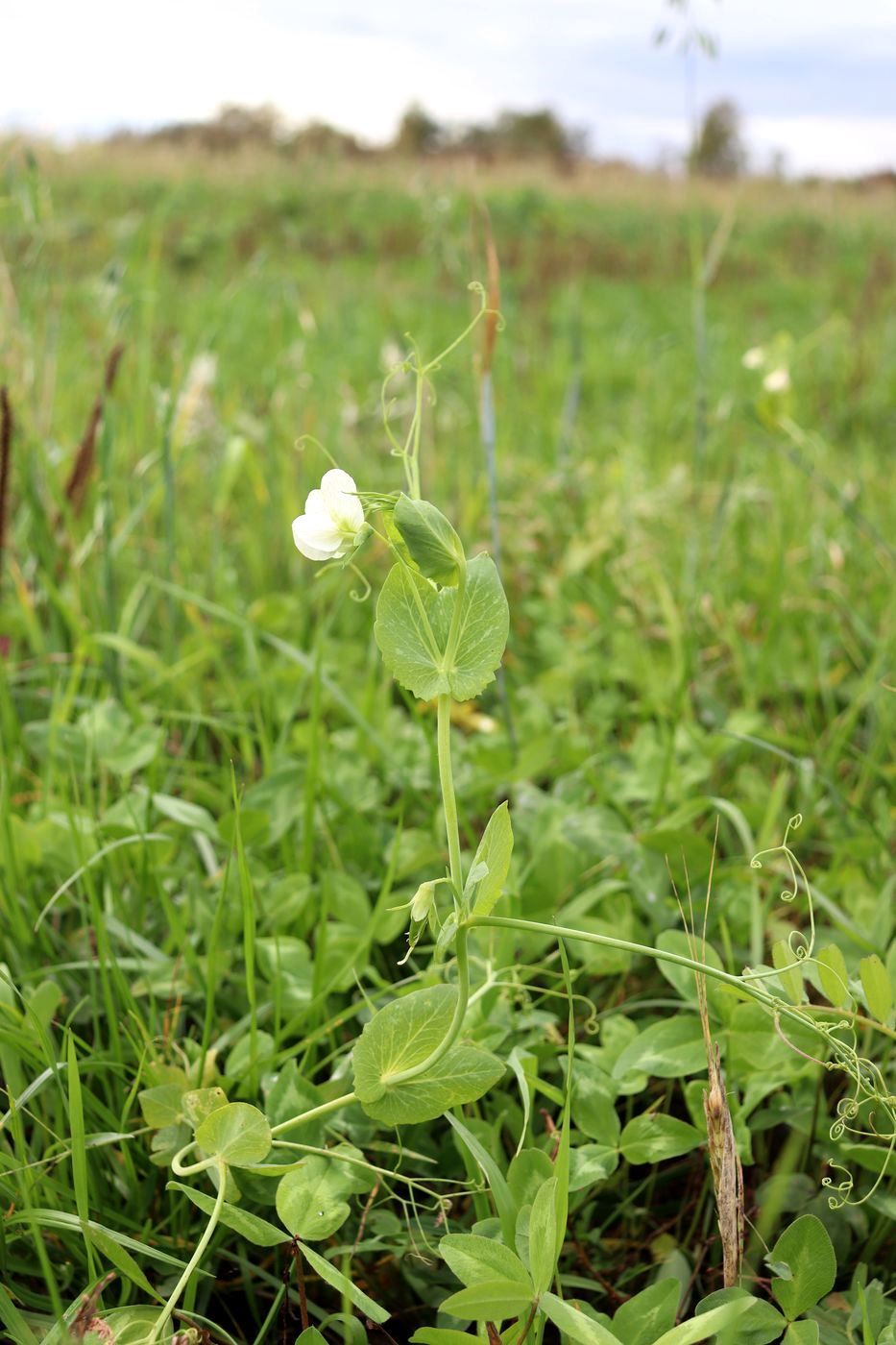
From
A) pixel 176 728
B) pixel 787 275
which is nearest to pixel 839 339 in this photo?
pixel 176 728

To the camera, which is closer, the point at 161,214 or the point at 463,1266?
the point at 463,1266

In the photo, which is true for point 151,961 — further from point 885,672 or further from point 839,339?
point 839,339

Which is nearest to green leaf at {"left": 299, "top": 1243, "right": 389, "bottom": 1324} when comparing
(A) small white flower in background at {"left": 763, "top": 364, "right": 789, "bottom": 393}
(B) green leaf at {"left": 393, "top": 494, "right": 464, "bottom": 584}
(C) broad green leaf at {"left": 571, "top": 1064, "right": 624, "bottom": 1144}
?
(C) broad green leaf at {"left": 571, "top": 1064, "right": 624, "bottom": 1144}

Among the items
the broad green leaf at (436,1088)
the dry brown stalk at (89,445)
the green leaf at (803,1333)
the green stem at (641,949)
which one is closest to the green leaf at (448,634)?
the green stem at (641,949)

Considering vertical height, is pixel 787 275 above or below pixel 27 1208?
above

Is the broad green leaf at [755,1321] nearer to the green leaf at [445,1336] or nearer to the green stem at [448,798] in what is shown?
the green leaf at [445,1336]

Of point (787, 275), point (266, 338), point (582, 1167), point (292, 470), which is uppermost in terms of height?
point (787, 275)
